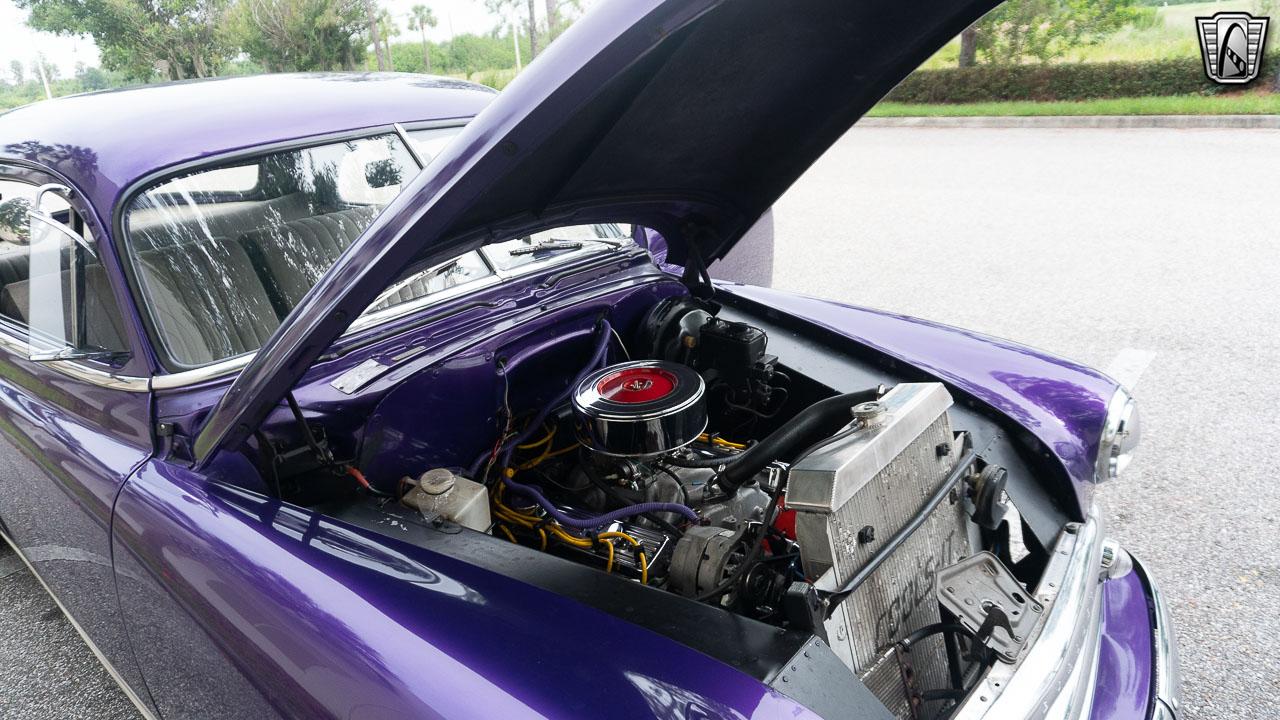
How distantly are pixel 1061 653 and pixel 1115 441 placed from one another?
0.81 metres

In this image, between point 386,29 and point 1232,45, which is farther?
point 386,29

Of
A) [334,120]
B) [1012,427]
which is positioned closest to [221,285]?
[334,120]

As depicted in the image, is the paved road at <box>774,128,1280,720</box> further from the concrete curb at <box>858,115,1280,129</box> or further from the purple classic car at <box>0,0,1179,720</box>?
the purple classic car at <box>0,0,1179,720</box>

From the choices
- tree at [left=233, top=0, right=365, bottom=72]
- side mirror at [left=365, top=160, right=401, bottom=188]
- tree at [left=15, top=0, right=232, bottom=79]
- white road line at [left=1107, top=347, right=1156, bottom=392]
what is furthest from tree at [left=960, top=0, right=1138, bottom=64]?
tree at [left=15, top=0, right=232, bottom=79]

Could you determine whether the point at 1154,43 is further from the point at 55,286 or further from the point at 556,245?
the point at 55,286

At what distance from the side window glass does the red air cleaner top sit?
1132mm

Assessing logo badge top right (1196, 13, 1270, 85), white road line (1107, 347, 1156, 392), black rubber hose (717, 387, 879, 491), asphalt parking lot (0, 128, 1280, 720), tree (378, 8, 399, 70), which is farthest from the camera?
tree (378, 8, 399, 70)

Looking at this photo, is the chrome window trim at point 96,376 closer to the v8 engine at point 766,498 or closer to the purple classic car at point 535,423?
the purple classic car at point 535,423

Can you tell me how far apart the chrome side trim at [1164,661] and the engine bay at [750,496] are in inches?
12.1

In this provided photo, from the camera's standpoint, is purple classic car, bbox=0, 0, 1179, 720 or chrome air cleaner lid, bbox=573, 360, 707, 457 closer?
purple classic car, bbox=0, 0, 1179, 720

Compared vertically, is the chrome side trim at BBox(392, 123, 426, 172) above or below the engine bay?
above

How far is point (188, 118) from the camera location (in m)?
2.09

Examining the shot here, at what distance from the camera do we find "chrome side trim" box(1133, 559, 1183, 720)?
162 centimetres

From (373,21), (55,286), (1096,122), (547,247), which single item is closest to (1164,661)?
(547,247)
